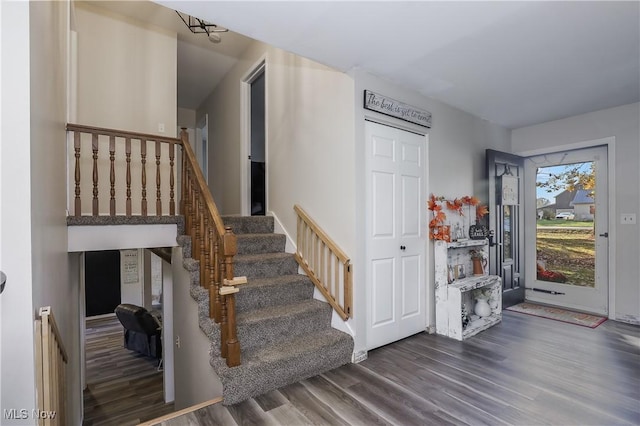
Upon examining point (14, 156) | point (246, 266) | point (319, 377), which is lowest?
point (319, 377)

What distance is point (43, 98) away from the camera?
172 cm

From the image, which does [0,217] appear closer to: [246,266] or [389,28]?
[246,266]

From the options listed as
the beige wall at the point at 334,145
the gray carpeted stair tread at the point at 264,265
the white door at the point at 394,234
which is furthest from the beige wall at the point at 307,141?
the gray carpeted stair tread at the point at 264,265

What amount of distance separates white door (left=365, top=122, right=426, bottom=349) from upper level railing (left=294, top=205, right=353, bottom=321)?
244mm

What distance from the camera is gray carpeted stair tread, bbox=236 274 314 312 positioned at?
275cm

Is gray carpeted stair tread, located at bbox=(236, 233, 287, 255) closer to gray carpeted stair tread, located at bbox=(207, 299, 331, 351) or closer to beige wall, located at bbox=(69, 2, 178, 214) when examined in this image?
gray carpeted stair tread, located at bbox=(207, 299, 331, 351)

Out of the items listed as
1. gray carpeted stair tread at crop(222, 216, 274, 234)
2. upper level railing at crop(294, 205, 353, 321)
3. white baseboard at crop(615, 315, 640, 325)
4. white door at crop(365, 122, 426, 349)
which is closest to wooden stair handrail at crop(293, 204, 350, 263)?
upper level railing at crop(294, 205, 353, 321)

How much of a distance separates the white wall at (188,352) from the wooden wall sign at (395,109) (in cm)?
226

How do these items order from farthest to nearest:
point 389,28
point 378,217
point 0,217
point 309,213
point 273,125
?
point 273,125 → point 309,213 → point 378,217 → point 389,28 → point 0,217

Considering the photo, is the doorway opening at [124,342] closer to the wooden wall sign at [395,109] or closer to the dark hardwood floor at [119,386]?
the dark hardwood floor at [119,386]

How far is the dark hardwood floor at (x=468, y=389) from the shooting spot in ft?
6.42

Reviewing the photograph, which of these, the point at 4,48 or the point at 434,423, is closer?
the point at 4,48

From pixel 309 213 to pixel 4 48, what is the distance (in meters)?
2.41

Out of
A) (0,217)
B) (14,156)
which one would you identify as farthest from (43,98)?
(0,217)
